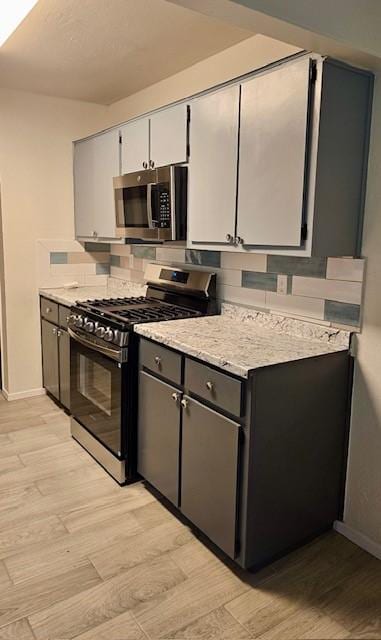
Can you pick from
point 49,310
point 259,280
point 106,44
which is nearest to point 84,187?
point 49,310

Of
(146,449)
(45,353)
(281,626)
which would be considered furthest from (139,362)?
(45,353)

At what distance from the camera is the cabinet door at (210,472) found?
193 cm

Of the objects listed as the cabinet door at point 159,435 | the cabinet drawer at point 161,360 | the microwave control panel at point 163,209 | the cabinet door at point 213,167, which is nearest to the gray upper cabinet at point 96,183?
the microwave control panel at point 163,209

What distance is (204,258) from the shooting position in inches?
120

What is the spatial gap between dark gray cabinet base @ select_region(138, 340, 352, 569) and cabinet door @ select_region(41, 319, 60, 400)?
1625 mm

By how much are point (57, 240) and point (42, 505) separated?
2217 mm

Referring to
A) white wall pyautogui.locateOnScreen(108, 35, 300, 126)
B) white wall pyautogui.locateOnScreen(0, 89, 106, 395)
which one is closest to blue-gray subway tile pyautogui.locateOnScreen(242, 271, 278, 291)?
white wall pyautogui.locateOnScreen(108, 35, 300, 126)

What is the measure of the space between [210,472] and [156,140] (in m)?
1.91

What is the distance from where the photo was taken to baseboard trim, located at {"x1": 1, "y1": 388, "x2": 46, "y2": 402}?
12.9 ft

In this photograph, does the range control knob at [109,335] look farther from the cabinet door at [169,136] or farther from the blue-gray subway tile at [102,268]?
the blue-gray subway tile at [102,268]

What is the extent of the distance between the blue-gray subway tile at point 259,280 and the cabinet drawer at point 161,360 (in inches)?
26.9

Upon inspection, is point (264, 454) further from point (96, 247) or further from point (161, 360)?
point (96, 247)

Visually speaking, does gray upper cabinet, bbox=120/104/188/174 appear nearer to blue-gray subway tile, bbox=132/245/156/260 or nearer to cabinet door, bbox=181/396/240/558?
blue-gray subway tile, bbox=132/245/156/260

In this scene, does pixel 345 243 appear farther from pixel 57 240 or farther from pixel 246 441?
pixel 57 240
